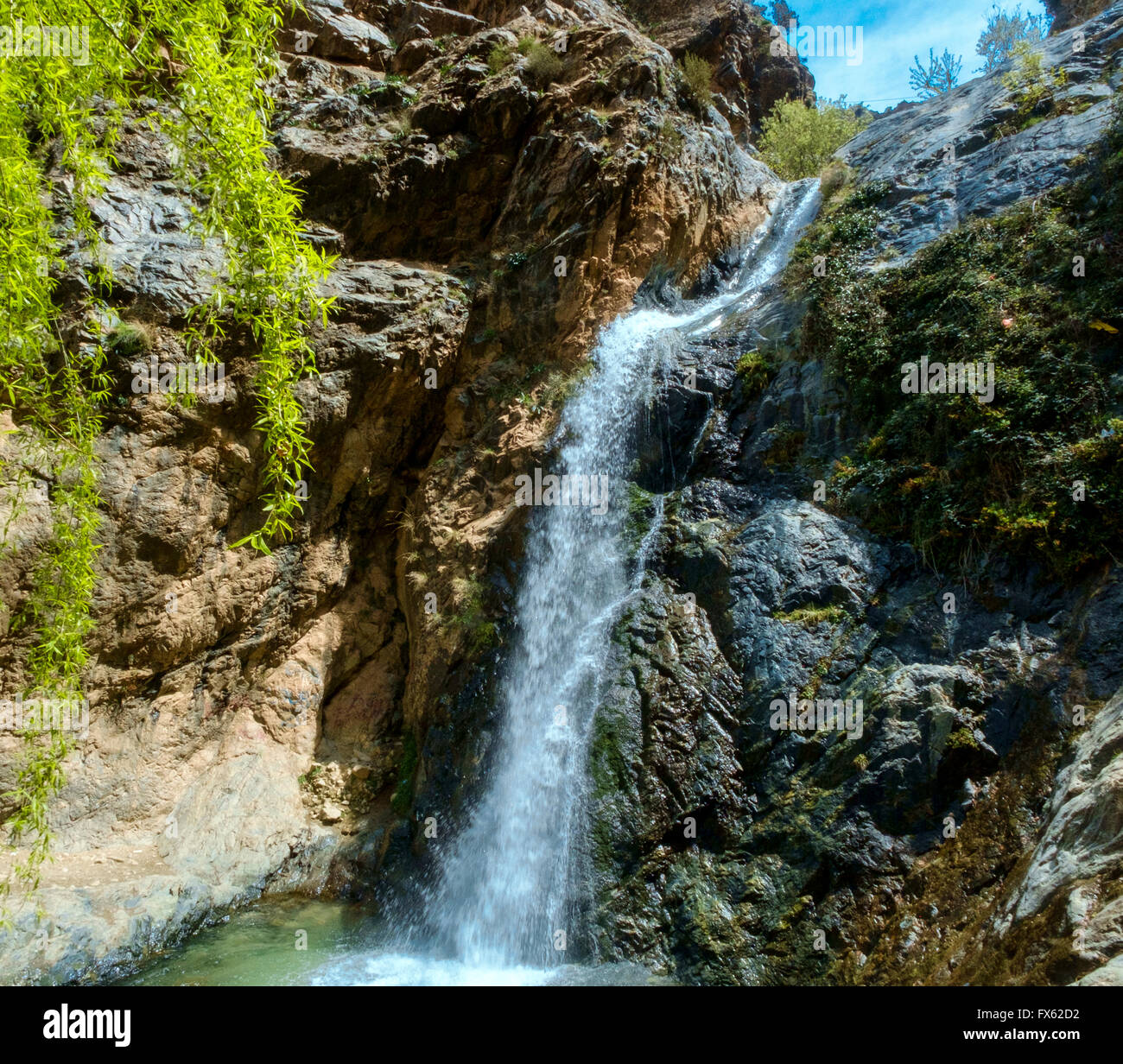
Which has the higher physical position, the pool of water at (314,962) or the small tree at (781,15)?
the small tree at (781,15)

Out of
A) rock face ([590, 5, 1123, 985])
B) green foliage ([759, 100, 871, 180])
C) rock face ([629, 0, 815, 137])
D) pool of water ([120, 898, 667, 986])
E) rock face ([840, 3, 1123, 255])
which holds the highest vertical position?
rock face ([629, 0, 815, 137])

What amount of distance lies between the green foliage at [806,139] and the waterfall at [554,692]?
10.0 m

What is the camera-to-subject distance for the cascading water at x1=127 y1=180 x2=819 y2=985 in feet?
24.6

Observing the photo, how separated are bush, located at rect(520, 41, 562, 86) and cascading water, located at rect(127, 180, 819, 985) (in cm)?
579

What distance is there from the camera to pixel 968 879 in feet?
18.4

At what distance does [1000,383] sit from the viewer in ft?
26.4

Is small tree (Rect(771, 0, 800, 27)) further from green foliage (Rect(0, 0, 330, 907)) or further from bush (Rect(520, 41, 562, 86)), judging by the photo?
green foliage (Rect(0, 0, 330, 907))

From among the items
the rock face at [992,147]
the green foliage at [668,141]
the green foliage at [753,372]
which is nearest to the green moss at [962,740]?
the green foliage at [753,372]

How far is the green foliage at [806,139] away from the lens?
20.1 m

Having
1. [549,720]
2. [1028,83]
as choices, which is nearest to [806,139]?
[1028,83]

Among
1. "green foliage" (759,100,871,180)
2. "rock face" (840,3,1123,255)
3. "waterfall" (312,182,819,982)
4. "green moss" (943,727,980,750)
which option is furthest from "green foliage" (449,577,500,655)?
"green foliage" (759,100,871,180)

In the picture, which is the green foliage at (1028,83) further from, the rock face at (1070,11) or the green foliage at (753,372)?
the rock face at (1070,11)

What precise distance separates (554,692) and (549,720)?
37 cm

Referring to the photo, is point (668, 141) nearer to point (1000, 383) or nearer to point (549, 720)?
point (1000, 383)
